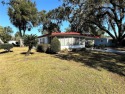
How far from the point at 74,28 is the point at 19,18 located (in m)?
15.1

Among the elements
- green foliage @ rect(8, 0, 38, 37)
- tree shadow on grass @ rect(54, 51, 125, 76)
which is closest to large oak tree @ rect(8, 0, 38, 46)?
green foliage @ rect(8, 0, 38, 37)

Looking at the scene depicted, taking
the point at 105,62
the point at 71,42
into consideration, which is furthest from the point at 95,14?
the point at 105,62

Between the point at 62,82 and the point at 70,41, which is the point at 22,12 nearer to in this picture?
the point at 70,41

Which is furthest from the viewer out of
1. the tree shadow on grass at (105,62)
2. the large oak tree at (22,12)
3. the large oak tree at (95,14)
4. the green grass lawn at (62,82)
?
the large oak tree at (22,12)

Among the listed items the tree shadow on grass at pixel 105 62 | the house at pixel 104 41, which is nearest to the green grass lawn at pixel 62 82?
the tree shadow on grass at pixel 105 62

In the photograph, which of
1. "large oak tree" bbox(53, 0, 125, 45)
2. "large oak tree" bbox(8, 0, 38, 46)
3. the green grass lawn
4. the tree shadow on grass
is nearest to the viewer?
the green grass lawn

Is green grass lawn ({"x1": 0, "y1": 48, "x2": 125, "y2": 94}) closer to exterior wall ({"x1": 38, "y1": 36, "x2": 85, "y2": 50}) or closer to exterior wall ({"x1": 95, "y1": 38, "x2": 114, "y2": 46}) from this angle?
exterior wall ({"x1": 38, "y1": 36, "x2": 85, "y2": 50})

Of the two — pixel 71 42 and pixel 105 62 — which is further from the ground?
pixel 71 42

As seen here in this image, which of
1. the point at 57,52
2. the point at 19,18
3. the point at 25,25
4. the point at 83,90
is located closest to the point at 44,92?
the point at 83,90

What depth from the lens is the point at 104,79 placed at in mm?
8984

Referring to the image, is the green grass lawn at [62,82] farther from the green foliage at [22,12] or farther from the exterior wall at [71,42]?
the green foliage at [22,12]

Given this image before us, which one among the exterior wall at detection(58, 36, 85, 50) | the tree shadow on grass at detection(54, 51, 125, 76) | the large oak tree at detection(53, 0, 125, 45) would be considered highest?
the large oak tree at detection(53, 0, 125, 45)

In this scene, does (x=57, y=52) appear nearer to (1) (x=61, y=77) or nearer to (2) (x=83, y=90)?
(1) (x=61, y=77)

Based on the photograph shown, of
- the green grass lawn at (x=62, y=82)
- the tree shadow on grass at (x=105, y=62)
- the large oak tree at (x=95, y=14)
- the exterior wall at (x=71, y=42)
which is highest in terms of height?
the large oak tree at (x=95, y=14)
